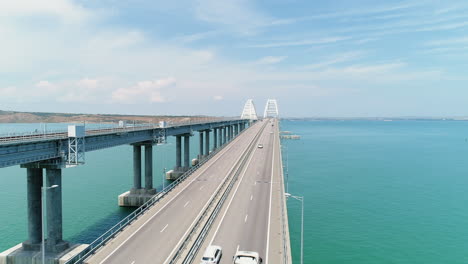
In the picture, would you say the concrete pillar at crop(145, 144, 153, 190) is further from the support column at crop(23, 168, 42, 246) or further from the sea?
the support column at crop(23, 168, 42, 246)

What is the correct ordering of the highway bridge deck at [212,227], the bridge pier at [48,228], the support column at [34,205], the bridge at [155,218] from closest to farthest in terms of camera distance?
the highway bridge deck at [212,227] < the bridge at [155,218] < the bridge pier at [48,228] < the support column at [34,205]

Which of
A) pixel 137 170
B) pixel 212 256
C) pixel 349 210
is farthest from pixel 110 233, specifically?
pixel 349 210

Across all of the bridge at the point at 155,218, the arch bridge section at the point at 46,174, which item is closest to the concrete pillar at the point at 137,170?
the bridge at the point at 155,218

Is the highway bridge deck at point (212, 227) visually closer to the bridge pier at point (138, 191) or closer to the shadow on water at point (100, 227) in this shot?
the bridge pier at point (138, 191)

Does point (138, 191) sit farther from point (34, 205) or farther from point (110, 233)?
point (34, 205)

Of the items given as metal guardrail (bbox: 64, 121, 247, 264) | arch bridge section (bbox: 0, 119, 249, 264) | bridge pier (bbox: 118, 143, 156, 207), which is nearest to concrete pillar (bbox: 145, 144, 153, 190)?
bridge pier (bbox: 118, 143, 156, 207)

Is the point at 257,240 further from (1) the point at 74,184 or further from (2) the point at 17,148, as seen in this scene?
(1) the point at 74,184

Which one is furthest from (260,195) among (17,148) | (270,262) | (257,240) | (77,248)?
(17,148)
